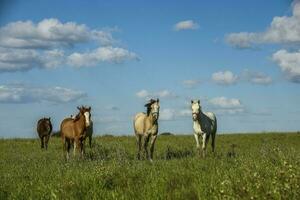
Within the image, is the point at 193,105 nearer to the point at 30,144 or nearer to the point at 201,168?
the point at 201,168

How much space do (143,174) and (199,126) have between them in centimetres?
1166

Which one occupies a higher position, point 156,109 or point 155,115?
point 156,109

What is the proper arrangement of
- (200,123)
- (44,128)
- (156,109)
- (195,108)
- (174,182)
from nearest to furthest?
1. (174,182)
2. (156,109)
3. (195,108)
4. (200,123)
5. (44,128)

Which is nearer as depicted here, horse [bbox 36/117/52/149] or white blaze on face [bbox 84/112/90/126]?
white blaze on face [bbox 84/112/90/126]

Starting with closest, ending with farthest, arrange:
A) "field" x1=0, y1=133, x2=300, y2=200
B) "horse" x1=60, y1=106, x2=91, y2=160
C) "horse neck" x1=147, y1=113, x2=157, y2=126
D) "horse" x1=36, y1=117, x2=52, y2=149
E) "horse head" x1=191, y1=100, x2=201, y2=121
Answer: "field" x1=0, y1=133, x2=300, y2=200 → "horse head" x1=191, y1=100, x2=201, y2=121 → "horse neck" x1=147, y1=113, x2=157, y2=126 → "horse" x1=60, y1=106, x2=91, y2=160 → "horse" x1=36, y1=117, x2=52, y2=149

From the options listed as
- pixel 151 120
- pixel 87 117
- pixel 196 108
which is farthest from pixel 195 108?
pixel 87 117

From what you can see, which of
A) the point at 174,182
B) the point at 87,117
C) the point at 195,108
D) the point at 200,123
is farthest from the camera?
the point at 87,117

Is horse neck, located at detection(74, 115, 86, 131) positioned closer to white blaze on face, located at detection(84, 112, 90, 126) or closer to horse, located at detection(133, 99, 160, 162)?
white blaze on face, located at detection(84, 112, 90, 126)

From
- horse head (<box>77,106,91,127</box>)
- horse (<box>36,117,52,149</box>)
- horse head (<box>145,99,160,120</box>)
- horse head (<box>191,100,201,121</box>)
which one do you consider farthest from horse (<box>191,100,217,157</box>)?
horse (<box>36,117,52,149</box>)

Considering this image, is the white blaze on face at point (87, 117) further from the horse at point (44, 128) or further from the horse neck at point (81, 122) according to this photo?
the horse at point (44, 128)

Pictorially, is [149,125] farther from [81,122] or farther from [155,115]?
[81,122]

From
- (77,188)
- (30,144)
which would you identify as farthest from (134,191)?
(30,144)

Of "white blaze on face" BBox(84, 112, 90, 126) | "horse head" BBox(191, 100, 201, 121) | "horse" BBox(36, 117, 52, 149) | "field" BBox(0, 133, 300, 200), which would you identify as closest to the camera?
"field" BBox(0, 133, 300, 200)

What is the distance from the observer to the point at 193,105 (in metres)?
23.1
